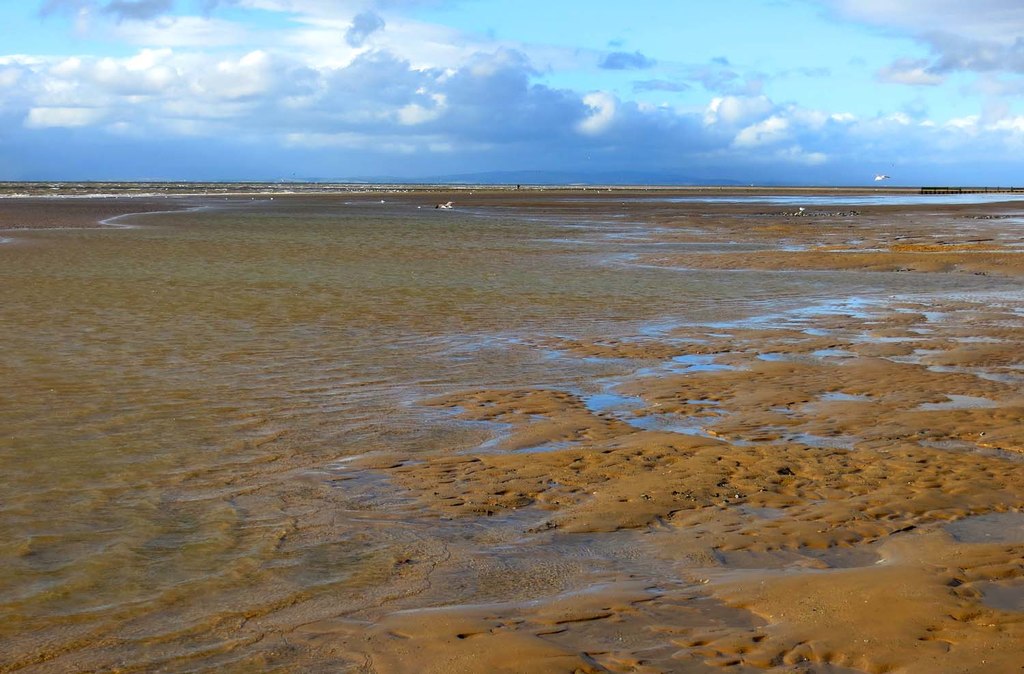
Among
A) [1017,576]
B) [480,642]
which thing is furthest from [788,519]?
[480,642]

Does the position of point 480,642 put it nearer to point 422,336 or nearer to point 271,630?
point 271,630

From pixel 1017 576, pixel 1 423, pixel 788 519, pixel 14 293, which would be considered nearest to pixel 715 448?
pixel 788 519

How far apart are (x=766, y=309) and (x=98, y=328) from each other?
35.4ft

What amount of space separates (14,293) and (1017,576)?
1824 centimetres

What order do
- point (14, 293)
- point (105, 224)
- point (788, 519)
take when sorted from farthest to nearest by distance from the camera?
point (105, 224), point (14, 293), point (788, 519)

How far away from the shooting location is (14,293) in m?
19.5

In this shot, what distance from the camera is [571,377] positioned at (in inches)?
479

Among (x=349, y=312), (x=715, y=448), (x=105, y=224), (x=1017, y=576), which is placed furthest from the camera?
(x=105, y=224)

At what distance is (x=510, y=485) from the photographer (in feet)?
25.8

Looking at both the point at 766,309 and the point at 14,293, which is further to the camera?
the point at 14,293

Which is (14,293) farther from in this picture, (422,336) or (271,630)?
(271,630)

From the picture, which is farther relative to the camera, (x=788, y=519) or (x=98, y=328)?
(x=98, y=328)

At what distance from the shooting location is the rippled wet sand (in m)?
5.23

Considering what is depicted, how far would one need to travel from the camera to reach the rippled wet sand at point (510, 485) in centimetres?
523
